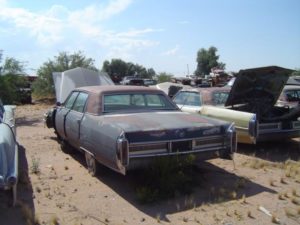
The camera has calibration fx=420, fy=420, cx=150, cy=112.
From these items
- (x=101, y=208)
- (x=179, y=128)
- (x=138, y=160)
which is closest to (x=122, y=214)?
(x=101, y=208)

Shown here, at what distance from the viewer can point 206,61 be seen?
6631 centimetres

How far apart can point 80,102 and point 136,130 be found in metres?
2.23

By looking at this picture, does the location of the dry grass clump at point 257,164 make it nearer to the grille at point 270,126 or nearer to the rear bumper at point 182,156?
the grille at point 270,126

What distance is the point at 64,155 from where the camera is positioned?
27.2 feet

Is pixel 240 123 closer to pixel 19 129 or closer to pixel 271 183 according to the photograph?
pixel 271 183

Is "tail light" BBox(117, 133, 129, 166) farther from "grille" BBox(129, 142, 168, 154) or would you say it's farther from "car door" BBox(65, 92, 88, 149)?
"car door" BBox(65, 92, 88, 149)

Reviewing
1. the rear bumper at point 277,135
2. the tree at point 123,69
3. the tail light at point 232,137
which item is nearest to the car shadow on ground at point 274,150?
the rear bumper at point 277,135

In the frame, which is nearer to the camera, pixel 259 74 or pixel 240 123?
pixel 240 123

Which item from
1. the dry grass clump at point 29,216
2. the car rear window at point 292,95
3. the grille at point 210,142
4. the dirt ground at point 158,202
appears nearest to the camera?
the dry grass clump at point 29,216

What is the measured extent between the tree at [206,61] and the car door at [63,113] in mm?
58613

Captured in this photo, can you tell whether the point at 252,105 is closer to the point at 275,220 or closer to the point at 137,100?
the point at 137,100

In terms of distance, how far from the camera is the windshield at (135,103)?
21.8ft

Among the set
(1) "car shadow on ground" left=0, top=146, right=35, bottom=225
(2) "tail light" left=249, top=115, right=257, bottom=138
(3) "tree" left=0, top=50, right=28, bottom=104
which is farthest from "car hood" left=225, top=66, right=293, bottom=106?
(3) "tree" left=0, top=50, right=28, bottom=104

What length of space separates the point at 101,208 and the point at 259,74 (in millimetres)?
5080
